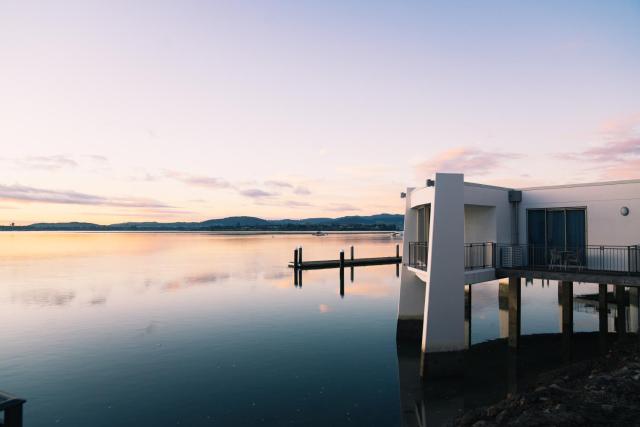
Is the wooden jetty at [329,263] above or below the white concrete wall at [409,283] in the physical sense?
below

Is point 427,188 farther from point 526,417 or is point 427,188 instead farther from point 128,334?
point 128,334

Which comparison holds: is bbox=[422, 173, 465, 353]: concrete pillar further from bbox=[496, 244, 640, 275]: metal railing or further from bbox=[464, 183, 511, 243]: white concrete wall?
bbox=[496, 244, 640, 275]: metal railing

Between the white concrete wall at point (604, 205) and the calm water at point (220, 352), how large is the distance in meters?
6.69

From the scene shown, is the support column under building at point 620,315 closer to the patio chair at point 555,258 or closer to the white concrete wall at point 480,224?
the patio chair at point 555,258

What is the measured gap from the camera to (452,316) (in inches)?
540

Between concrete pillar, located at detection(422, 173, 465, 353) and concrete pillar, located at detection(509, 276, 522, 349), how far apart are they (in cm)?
344

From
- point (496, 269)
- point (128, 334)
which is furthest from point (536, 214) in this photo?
point (128, 334)

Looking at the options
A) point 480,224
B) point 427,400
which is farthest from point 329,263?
point 427,400

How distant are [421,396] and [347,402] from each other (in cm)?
231

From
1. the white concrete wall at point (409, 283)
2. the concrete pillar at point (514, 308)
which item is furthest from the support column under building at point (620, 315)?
the white concrete wall at point (409, 283)

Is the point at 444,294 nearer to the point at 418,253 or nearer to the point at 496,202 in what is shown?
the point at 418,253

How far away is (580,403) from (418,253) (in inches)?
388

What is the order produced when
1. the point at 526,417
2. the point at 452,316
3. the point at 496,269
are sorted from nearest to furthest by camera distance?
the point at 526,417, the point at 452,316, the point at 496,269

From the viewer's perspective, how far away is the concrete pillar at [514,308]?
631 inches
